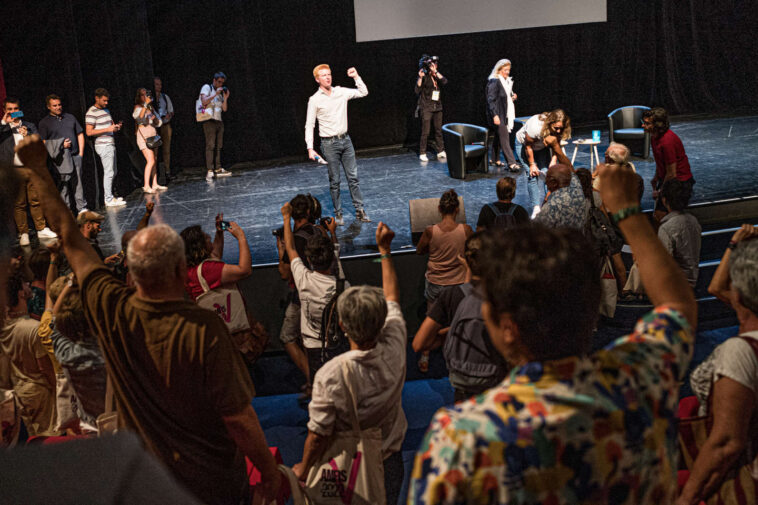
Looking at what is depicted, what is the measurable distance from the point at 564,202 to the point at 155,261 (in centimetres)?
328

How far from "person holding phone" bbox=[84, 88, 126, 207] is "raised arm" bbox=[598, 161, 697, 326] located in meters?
7.99

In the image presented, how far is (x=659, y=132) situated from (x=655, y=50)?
8140mm

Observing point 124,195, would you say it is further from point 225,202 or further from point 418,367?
point 418,367

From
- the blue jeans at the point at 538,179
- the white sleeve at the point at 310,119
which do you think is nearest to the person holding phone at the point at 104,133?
the white sleeve at the point at 310,119

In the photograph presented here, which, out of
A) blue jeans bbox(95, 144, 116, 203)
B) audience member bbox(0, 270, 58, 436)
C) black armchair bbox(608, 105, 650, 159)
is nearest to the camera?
audience member bbox(0, 270, 58, 436)

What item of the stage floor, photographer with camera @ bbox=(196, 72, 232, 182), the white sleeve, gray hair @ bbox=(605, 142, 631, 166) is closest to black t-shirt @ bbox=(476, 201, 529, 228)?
gray hair @ bbox=(605, 142, 631, 166)

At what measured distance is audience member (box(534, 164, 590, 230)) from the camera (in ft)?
14.5

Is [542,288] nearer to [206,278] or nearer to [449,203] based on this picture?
[206,278]

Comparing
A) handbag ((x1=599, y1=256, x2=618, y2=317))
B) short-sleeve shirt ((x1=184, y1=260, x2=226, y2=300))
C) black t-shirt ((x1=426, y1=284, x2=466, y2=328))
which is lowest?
handbag ((x1=599, y1=256, x2=618, y2=317))

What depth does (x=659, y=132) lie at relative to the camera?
5512 mm

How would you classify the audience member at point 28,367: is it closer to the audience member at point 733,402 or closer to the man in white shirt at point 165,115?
the audience member at point 733,402

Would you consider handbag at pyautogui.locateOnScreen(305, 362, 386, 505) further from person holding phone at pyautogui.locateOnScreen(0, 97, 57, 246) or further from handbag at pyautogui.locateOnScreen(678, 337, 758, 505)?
person holding phone at pyautogui.locateOnScreen(0, 97, 57, 246)

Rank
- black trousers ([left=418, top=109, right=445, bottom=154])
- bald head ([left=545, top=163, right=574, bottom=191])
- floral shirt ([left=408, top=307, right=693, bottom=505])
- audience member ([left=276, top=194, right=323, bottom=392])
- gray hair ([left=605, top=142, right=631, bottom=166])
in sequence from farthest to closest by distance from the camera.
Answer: black trousers ([left=418, top=109, right=445, bottom=154]) → gray hair ([left=605, top=142, right=631, bottom=166]) → bald head ([left=545, top=163, right=574, bottom=191]) → audience member ([left=276, top=194, right=323, bottom=392]) → floral shirt ([left=408, top=307, right=693, bottom=505])

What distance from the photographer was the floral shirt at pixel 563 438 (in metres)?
0.97
